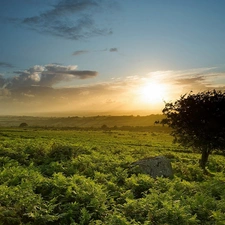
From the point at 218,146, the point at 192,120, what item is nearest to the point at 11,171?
the point at 192,120

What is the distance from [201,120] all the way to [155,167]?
6989 millimetres

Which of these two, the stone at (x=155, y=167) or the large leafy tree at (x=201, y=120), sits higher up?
the large leafy tree at (x=201, y=120)

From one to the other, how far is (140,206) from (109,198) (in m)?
2.60

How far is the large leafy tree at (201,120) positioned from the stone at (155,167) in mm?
5214

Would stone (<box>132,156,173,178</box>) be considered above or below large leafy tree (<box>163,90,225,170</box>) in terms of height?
below

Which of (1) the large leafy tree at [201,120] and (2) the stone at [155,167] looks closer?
(2) the stone at [155,167]

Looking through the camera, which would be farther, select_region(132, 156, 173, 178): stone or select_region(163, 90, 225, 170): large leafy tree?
select_region(163, 90, 225, 170): large leafy tree

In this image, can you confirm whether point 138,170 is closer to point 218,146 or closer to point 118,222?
point 218,146

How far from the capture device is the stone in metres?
20.8

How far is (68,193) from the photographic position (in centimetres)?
1323

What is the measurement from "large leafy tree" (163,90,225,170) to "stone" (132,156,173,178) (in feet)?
17.1

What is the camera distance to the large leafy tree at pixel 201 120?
24312mm

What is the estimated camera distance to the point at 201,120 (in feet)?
81.4

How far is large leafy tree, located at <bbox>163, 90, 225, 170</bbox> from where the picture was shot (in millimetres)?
24312
